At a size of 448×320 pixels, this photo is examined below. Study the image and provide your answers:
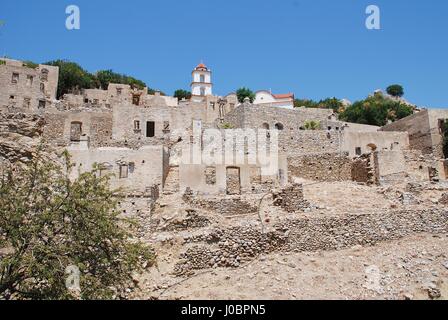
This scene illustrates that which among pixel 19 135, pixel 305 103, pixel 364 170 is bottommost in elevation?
pixel 364 170

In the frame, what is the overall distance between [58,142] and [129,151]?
5.10 metres

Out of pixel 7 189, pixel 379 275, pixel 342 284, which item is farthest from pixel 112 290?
pixel 379 275

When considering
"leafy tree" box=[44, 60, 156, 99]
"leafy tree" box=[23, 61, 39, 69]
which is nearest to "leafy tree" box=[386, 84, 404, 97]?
"leafy tree" box=[44, 60, 156, 99]

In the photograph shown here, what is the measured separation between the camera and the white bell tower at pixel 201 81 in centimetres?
6662

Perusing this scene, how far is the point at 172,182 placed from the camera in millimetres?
19422

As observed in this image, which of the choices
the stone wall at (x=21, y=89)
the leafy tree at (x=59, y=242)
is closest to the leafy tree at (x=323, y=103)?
the stone wall at (x=21, y=89)

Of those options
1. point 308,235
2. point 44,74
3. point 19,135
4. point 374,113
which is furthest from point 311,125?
point 44,74

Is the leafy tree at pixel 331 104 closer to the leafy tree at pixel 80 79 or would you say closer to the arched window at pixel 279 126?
the leafy tree at pixel 80 79

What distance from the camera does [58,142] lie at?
21.7 m

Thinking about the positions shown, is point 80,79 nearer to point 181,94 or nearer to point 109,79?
point 109,79

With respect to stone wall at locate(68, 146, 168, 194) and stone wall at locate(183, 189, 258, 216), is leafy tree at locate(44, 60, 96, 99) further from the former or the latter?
stone wall at locate(183, 189, 258, 216)

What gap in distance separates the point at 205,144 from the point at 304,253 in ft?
40.7
